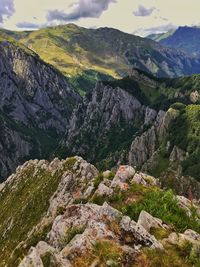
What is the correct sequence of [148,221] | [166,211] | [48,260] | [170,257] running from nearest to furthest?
1. [48,260]
2. [170,257]
3. [148,221]
4. [166,211]

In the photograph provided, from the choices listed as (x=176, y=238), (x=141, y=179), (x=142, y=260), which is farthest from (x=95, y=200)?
(x=142, y=260)

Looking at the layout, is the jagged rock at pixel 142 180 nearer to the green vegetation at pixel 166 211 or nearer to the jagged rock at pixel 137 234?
the green vegetation at pixel 166 211

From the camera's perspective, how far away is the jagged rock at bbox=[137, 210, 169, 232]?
42.0 meters

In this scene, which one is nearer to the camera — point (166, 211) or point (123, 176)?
point (166, 211)

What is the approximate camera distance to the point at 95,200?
56.8m

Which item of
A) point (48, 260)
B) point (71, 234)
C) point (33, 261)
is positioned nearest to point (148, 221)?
point (71, 234)

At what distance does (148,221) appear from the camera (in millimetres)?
42594

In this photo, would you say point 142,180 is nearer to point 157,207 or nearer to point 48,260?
point 157,207

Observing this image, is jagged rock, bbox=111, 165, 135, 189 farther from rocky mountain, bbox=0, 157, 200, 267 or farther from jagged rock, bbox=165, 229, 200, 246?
jagged rock, bbox=165, 229, 200, 246

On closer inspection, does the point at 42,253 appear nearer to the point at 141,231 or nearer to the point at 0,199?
the point at 141,231

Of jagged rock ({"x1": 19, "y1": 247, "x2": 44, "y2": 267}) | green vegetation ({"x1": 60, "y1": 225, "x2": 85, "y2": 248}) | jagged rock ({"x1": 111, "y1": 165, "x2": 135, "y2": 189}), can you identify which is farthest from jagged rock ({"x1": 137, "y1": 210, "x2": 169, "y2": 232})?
jagged rock ({"x1": 111, "y1": 165, "x2": 135, "y2": 189})

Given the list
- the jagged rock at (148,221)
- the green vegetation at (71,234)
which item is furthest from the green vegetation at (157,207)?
the green vegetation at (71,234)

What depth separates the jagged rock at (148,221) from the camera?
42.0 m

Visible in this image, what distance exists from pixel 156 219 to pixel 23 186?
477 feet
